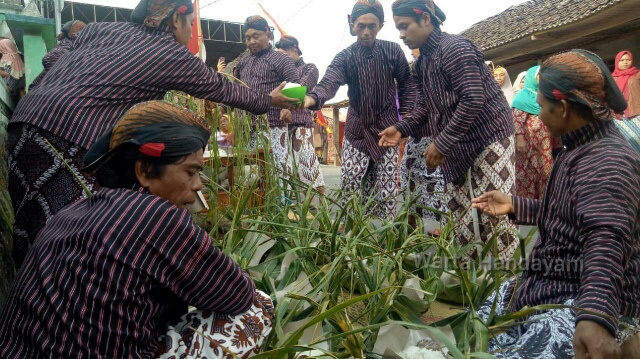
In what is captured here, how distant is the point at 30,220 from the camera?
2.27 m

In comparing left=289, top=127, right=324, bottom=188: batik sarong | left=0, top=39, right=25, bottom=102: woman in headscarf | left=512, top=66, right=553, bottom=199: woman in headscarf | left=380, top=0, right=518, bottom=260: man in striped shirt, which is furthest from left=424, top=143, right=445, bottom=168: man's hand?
left=0, top=39, right=25, bottom=102: woman in headscarf

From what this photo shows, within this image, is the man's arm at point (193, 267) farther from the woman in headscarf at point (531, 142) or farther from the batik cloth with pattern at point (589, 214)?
the woman in headscarf at point (531, 142)

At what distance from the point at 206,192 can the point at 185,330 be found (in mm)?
1588

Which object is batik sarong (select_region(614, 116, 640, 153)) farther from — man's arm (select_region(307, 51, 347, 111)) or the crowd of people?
man's arm (select_region(307, 51, 347, 111))

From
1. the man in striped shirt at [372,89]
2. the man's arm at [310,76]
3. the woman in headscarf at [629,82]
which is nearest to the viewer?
the man in striped shirt at [372,89]

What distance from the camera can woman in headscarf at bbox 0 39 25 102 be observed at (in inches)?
156

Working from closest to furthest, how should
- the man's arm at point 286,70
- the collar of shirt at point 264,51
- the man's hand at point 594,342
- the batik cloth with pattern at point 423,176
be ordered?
the man's hand at point 594,342 < the batik cloth with pattern at point 423,176 < the man's arm at point 286,70 < the collar of shirt at point 264,51

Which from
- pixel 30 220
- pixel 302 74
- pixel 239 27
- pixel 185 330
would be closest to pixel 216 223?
pixel 30 220

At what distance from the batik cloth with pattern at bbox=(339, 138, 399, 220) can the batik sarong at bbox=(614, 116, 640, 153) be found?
1325mm

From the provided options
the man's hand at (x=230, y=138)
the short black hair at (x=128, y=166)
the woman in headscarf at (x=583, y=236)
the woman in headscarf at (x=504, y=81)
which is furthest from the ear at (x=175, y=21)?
the woman in headscarf at (x=504, y=81)

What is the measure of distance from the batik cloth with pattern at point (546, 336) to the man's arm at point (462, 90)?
137cm

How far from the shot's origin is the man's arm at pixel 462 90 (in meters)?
2.98

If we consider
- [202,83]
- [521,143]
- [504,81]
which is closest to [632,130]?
[202,83]

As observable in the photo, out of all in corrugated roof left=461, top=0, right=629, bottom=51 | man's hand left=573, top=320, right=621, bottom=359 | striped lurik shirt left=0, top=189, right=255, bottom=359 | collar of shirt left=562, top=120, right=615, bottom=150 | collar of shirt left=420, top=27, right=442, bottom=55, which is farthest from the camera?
corrugated roof left=461, top=0, right=629, bottom=51
